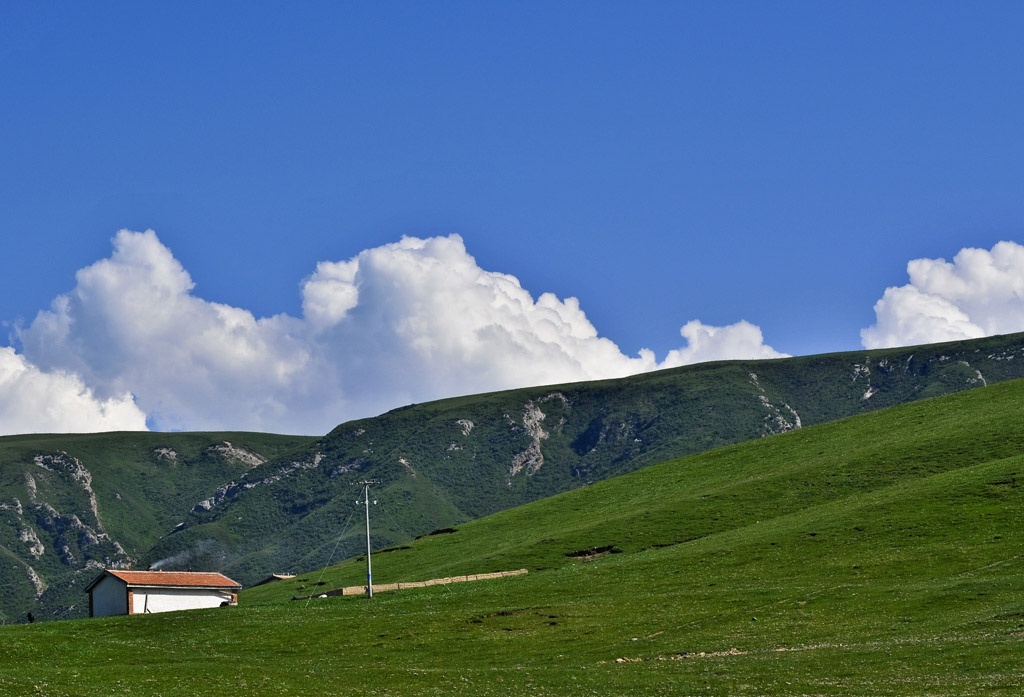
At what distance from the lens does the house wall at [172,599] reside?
9912 centimetres

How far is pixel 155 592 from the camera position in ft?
328

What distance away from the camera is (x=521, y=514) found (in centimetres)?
14688

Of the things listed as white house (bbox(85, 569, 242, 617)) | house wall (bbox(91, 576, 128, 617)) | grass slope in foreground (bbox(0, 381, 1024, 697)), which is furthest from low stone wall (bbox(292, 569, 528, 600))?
house wall (bbox(91, 576, 128, 617))

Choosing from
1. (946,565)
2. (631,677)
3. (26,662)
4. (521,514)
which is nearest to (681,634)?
(631,677)

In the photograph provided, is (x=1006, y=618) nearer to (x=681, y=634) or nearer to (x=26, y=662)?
(x=681, y=634)

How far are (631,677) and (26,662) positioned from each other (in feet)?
94.6

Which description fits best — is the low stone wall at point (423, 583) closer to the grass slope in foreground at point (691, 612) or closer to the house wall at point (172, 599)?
the grass slope in foreground at point (691, 612)

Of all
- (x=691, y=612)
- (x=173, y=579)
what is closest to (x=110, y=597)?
(x=173, y=579)

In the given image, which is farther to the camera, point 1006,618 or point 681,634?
point 681,634

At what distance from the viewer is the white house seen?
99125 millimetres

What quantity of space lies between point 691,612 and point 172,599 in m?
51.4

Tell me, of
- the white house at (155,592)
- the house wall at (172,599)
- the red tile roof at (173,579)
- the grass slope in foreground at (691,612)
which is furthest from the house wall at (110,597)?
the grass slope in foreground at (691,612)

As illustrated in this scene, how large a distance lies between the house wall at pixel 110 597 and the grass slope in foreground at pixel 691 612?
1778 cm

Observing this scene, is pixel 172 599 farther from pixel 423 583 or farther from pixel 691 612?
pixel 691 612
